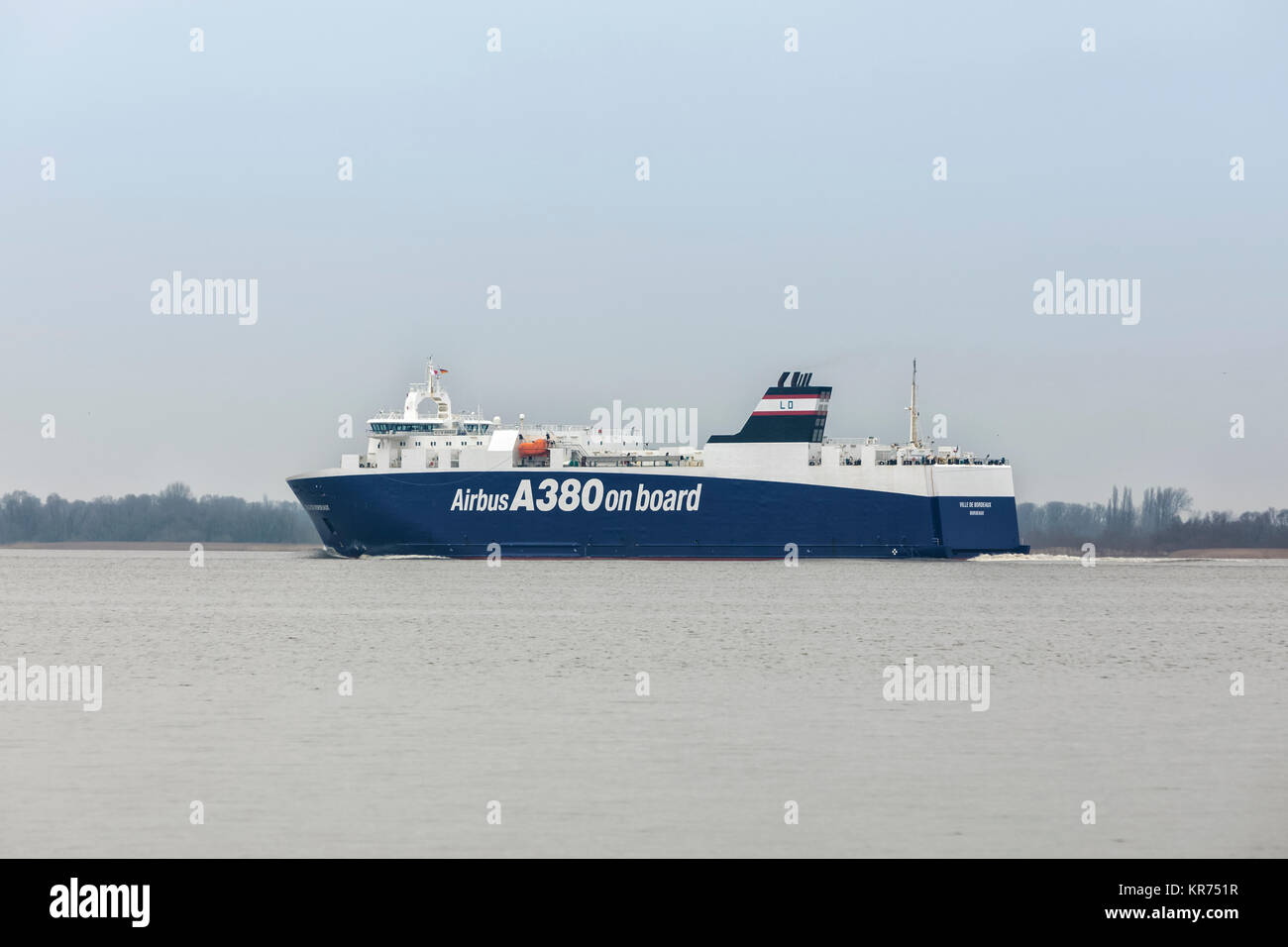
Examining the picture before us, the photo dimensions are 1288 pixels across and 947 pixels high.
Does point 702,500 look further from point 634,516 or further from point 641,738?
point 641,738

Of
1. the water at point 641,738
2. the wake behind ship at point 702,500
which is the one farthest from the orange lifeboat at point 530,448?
the water at point 641,738

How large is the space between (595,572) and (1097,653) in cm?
2738

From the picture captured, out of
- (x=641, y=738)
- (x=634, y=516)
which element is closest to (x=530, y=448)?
(x=634, y=516)

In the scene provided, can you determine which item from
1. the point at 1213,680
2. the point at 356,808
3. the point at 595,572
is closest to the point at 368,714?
the point at 356,808

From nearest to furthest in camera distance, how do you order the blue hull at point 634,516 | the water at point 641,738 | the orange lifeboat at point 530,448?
the water at point 641,738, the blue hull at point 634,516, the orange lifeboat at point 530,448

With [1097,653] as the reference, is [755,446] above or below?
above

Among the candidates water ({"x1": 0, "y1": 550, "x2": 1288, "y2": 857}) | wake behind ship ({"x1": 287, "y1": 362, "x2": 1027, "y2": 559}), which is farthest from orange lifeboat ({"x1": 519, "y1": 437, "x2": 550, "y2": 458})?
water ({"x1": 0, "y1": 550, "x2": 1288, "y2": 857})

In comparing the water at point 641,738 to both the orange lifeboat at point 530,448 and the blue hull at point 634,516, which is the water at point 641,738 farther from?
the orange lifeboat at point 530,448

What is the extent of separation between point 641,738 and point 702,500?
4023 cm

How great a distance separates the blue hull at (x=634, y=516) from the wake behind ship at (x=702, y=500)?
4 centimetres

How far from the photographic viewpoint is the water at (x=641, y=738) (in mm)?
10867
